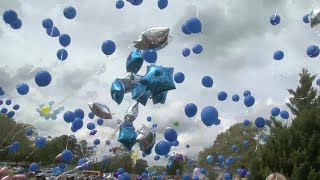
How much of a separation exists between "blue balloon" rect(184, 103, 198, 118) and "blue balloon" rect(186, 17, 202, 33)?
1.60 m

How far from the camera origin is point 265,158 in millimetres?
8211

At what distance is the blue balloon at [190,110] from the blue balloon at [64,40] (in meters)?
2.75

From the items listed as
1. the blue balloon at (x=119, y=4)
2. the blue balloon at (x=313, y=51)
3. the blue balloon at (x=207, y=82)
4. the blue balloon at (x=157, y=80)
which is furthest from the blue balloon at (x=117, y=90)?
the blue balloon at (x=313, y=51)

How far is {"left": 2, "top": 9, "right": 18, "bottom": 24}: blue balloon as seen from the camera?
23.8 feet

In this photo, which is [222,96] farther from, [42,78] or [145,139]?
[42,78]

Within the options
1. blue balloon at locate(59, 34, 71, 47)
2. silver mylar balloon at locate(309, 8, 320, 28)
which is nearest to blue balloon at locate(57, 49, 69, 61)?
blue balloon at locate(59, 34, 71, 47)

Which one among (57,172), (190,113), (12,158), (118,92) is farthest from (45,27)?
(12,158)

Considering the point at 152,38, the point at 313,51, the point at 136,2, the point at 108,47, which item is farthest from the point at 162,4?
the point at 313,51

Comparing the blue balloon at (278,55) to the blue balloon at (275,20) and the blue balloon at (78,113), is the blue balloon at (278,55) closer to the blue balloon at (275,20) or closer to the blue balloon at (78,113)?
the blue balloon at (275,20)

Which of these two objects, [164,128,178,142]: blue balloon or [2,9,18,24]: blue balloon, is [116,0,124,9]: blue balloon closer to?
[2,9,18,24]: blue balloon

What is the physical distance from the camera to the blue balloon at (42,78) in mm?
7398

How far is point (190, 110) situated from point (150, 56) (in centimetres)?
135

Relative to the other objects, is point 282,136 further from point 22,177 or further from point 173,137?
point 22,177

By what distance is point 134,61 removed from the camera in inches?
272
